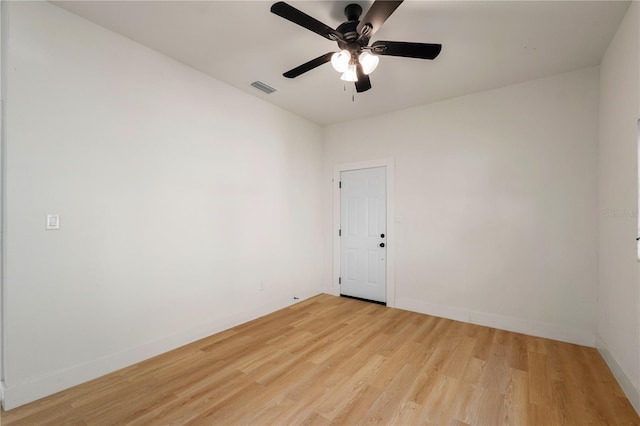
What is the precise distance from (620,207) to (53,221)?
455 centimetres

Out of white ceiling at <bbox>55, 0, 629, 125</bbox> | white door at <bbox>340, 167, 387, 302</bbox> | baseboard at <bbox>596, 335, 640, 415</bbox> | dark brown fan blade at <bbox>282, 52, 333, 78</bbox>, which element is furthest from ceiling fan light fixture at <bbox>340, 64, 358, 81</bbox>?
baseboard at <bbox>596, 335, 640, 415</bbox>

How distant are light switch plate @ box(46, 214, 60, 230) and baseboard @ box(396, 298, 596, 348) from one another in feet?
12.8

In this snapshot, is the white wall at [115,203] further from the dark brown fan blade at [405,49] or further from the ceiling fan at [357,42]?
the dark brown fan blade at [405,49]

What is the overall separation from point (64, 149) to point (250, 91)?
2.10 m

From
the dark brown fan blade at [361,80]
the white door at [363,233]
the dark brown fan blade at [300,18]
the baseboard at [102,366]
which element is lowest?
the baseboard at [102,366]

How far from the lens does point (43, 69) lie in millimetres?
2105

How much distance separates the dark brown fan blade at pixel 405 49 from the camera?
2.02 meters

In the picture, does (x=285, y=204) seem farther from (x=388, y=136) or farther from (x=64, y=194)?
(x=64, y=194)

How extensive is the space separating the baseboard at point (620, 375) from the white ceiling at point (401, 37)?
9.18ft

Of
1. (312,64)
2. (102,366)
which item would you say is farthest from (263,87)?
(102,366)

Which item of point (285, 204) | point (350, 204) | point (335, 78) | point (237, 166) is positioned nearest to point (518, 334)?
point (350, 204)

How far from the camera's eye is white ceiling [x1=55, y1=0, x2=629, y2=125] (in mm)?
2148

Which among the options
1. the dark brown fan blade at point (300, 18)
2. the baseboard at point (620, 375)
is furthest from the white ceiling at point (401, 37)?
the baseboard at point (620, 375)

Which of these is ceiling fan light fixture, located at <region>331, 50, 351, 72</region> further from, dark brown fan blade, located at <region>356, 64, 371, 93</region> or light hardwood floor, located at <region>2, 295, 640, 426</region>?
light hardwood floor, located at <region>2, 295, 640, 426</region>
